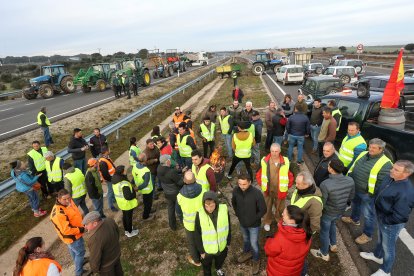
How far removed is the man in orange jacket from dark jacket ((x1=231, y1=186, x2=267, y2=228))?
2.50 m

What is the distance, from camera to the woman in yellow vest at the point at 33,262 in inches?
109

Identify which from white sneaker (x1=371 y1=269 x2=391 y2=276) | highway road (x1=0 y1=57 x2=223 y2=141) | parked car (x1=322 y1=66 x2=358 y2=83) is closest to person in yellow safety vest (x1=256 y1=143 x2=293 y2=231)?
white sneaker (x1=371 y1=269 x2=391 y2=276)

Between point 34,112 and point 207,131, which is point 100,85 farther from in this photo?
point 207,131

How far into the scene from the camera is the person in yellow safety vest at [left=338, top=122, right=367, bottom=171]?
4.73 m

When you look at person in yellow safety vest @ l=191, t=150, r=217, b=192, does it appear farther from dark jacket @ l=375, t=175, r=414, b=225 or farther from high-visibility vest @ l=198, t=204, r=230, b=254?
dark jacket @ l=375, t=175, r=414, b=225

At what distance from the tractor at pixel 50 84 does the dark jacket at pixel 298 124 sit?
2147 cm

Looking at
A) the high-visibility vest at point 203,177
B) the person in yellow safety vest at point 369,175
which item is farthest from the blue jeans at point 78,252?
the person in yellow safety vest at point 369,175

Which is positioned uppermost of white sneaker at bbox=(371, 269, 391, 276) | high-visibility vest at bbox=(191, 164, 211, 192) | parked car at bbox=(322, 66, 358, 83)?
parked car at bbox=(322, 66, 358, 83)

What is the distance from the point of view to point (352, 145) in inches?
189

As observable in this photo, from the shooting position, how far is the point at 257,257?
410 centimetres

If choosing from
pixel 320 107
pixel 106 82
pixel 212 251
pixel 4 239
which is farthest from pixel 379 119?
pixel 106 82

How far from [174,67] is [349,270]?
36.4 m

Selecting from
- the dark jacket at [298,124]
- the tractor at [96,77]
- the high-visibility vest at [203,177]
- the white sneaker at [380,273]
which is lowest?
the white sneaker at [380,273]

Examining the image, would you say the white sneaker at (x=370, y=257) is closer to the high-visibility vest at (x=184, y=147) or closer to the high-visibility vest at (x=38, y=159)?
the high-visibility vest at (x=184, y=147)
